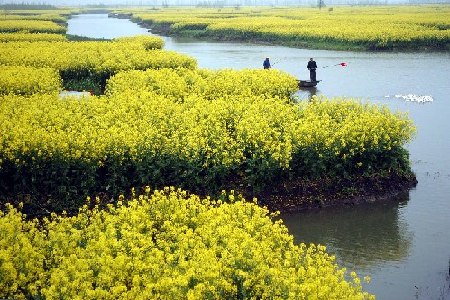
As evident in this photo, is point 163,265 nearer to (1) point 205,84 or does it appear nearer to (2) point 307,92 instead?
(1) point 205,84

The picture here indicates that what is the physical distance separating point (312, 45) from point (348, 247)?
3879 centimetres

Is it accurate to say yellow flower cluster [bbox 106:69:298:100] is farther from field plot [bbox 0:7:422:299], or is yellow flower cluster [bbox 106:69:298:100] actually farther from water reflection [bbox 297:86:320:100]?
water reflection [bbox 297:86:320:100]

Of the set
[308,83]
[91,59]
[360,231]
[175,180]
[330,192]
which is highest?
[91,59]

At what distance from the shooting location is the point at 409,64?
3556cm

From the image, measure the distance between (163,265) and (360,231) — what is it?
253 inches

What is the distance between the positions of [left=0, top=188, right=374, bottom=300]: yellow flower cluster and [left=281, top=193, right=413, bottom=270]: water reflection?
338 cm

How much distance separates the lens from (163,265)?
759 centimetres

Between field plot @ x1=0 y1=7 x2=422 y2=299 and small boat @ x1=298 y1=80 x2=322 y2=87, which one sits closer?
field plot @ x1=0 y1=7 x2=422 y2=299

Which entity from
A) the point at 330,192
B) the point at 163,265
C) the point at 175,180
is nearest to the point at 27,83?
the point at 175,180

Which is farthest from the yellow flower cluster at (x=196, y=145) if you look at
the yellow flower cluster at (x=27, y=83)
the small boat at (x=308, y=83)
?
the small boat at (x=308, y=83)

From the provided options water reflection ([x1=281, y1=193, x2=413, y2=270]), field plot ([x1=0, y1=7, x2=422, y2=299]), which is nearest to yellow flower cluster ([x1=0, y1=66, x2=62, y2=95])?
field plot ([x1=0, y1=7, x2=422, y2=299])

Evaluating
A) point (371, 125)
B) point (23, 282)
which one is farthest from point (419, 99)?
point (23, 282)

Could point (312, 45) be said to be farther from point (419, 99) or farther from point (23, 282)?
point (23, 282)

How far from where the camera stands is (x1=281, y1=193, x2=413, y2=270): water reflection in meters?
11.4
